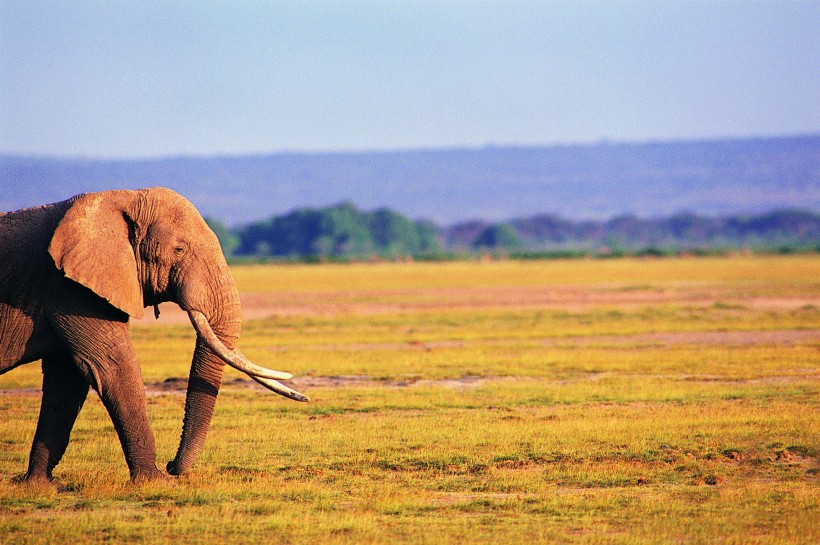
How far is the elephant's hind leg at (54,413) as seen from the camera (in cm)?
1244

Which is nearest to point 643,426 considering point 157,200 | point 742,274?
point 157,200

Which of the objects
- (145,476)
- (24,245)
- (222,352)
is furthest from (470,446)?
(24,245)

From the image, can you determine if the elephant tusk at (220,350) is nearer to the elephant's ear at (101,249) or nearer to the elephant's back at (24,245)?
the elephant's ear at (101,249)

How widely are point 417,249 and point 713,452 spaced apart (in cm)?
18285

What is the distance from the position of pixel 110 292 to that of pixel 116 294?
0.07 metres

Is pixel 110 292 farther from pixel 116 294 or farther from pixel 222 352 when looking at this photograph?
pixel 222 352

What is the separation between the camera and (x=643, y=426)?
15648 millimetres

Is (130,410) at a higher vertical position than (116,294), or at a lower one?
lower

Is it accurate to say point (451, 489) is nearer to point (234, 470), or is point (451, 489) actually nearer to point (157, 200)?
point (234, 470)

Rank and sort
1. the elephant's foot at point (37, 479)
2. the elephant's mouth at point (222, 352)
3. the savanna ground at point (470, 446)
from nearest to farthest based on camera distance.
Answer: the savanna ground at point (470, 446) → the elephant's mouth at point (222, 352) → the elephant's foot at point (37, 479)

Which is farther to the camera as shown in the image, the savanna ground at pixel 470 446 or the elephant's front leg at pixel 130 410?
the elephant's front leg at pixel 130 410

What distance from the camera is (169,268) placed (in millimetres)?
12156

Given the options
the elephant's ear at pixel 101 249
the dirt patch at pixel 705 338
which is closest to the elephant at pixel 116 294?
the elephant's ear at pixel 101 249

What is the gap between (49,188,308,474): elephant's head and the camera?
11836mm
